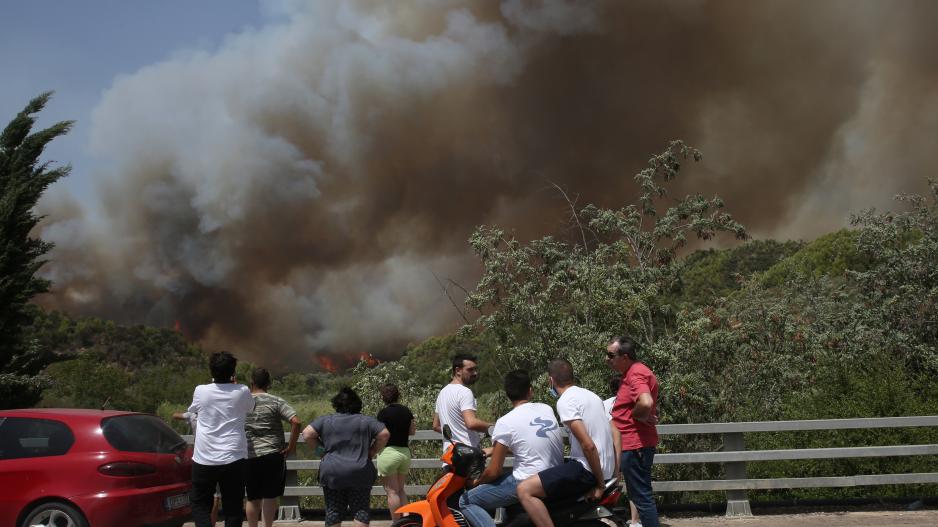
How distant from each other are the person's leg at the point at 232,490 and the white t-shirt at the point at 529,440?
223cm

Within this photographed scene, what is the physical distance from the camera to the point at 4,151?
16516mm

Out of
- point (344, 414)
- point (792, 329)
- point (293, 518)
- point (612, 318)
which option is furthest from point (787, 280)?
point (344, 414)

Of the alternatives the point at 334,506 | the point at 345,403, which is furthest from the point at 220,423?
the point at 334,506

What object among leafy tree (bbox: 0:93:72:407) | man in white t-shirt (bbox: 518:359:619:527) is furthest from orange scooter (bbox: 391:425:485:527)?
leafy tree (bbox: 0:93:72:407)

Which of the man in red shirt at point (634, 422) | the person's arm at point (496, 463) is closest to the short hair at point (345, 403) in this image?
the person's arm at point (496, 463)

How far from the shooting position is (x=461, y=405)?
20.7ft

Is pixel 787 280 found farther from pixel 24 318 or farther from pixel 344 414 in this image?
pixel 24 318

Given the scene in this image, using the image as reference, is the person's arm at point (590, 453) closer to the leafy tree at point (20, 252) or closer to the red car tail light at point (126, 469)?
the red car tail light at point (126, 469)

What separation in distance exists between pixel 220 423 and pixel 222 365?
1.44ft

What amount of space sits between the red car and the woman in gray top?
171 centimetres

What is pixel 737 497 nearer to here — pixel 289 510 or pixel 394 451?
pixel 394 451

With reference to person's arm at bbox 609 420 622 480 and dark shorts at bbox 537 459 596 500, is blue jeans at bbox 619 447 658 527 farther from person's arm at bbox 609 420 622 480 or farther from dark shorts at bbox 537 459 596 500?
dark shorts at bbox 537 459 596 500

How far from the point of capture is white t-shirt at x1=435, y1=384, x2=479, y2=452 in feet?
20.8

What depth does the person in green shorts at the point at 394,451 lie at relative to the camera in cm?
673
